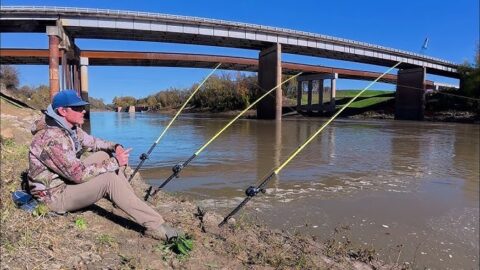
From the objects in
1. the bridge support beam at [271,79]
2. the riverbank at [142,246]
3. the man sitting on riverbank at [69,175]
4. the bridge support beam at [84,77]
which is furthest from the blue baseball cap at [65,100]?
the bridge support beam at [84,77]

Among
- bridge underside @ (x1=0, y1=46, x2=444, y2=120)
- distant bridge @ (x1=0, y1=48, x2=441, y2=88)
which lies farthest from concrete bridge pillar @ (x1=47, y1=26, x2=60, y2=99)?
distant bridge @ (x1=0, y1=48, x2=441, y2=88)

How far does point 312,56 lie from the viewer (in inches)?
2363

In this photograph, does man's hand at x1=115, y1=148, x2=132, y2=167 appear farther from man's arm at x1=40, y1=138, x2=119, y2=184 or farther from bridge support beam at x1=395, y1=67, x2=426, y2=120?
bridge support beam at x1=395, y1=67, x2=426, y2=120

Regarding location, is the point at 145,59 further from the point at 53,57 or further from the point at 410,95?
the point at 410,95

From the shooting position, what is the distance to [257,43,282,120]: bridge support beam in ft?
162

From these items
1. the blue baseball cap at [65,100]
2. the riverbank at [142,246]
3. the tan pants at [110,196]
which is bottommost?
the riverbank at [142,246]

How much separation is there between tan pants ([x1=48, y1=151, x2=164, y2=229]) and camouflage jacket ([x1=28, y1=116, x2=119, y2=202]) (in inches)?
2.5

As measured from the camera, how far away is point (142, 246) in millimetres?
3559

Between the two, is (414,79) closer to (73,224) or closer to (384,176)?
(384,176)

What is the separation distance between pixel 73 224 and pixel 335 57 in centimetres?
6087

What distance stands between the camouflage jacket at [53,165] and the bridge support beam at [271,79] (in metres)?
45.2

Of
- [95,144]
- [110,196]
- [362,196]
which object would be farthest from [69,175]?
[362,196]

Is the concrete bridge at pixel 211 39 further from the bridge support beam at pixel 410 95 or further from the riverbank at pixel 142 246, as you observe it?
the riverbank at pixel 142 246

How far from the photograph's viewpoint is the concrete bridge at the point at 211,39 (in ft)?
126
